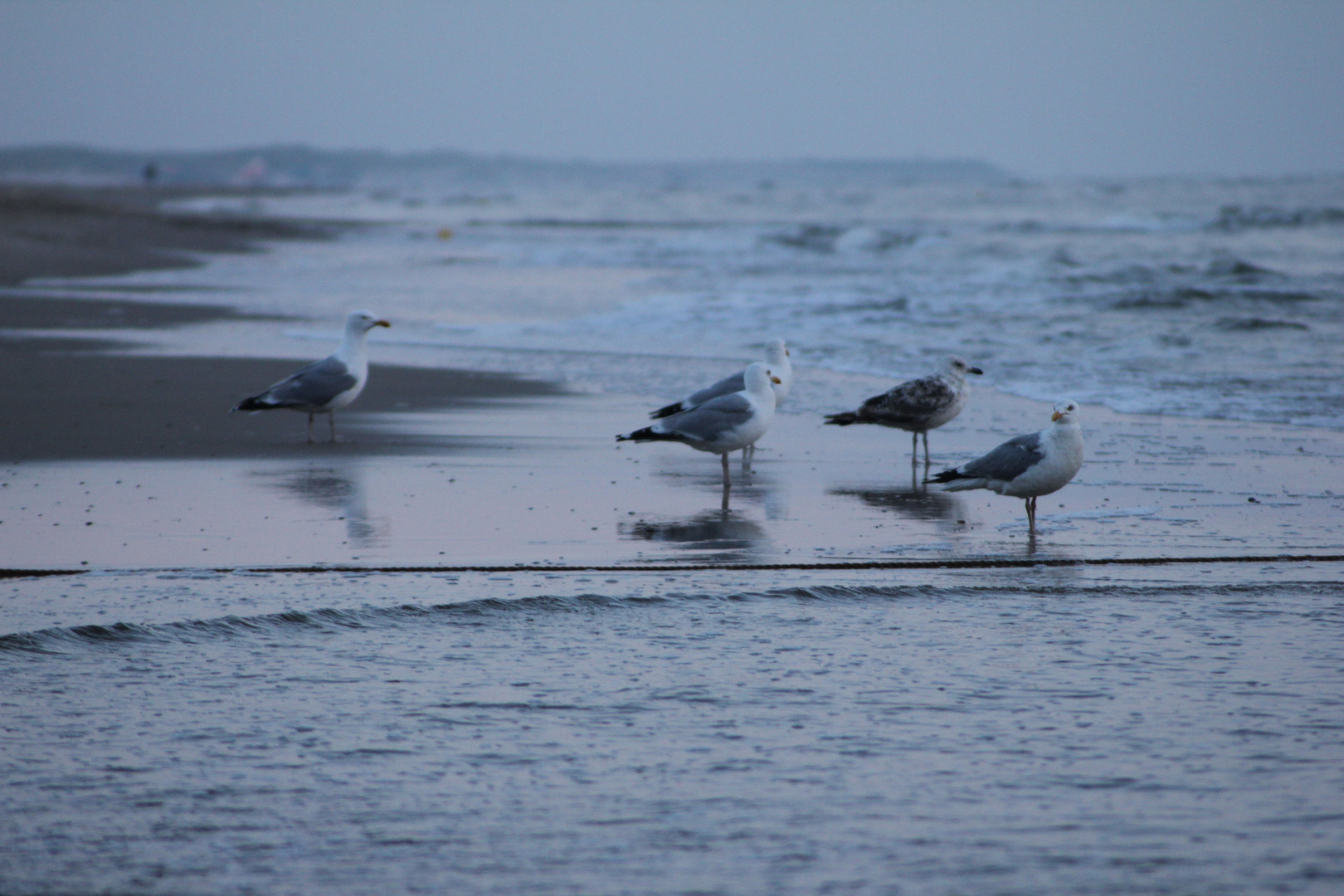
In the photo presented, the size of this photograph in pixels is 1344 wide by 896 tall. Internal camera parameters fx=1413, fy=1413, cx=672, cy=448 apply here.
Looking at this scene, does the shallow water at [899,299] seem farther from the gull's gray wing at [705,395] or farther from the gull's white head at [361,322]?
the gull's white head at [361,322]

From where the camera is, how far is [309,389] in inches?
356

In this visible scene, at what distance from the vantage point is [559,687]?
4.13m

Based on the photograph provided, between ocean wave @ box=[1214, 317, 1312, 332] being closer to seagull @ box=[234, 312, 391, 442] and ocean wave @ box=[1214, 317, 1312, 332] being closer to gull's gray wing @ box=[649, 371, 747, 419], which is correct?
gull's gray wing @ box=[649, 371, 747, 419]

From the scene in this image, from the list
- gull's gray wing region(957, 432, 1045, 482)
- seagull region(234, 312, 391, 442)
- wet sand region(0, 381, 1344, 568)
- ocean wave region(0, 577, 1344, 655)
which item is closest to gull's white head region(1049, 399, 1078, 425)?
gull's gray wing region(957, 432, 1045, 482)

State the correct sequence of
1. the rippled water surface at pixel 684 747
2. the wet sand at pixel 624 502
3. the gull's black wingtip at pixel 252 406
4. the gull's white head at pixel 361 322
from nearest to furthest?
the rippled water surface at pixel 684 747, the wet sand at pixel 624 502, the gull's black wingtip at pixel 252 406, the gull's white head at pixel 361 322

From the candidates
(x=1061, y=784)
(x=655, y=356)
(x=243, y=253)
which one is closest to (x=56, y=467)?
(x=1061, y=784)

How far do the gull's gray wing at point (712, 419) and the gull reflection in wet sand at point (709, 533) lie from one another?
864mm

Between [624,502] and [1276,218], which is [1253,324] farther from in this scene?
[1276,218]

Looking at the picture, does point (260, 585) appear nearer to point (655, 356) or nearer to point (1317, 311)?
→ point (655, 356)

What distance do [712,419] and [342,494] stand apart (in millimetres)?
1986

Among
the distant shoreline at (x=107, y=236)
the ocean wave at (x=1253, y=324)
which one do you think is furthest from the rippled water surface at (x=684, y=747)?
the distant shoreline at (x=107, y=236)

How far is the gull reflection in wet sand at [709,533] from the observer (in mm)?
5965

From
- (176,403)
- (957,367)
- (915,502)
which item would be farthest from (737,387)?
(176,403)

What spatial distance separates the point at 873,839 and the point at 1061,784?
0.58 m
